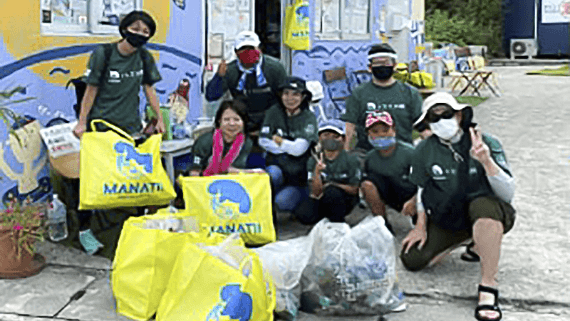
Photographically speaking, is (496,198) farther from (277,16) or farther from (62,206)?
(277,16)

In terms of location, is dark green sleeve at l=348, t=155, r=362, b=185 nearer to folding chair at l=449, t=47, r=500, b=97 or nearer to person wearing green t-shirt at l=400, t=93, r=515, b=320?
person wearing green t-shirt at l=400, t=93, r=515, b=320

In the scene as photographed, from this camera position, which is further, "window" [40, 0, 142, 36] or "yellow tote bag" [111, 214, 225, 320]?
"window" [40, 0, 142, 36]

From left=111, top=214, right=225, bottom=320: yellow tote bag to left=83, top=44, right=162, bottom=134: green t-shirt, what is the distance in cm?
144

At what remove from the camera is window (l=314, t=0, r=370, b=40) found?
10.6m

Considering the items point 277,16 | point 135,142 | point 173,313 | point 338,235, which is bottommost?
point 173,313

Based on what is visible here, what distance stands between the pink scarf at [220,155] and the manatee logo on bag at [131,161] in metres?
0.44

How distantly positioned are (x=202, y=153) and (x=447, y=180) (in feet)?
Result: 5.64

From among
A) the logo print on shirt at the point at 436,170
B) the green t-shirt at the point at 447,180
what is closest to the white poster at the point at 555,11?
the green t-shirt at the point at 447,180

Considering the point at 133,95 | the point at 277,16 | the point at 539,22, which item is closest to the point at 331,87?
the point at 277,16

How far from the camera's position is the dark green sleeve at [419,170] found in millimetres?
4684

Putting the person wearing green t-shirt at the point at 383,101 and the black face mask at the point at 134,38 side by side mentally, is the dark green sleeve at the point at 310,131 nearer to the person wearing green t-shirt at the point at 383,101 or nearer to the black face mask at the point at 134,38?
the person wearing green t-shirt at the point at 383,101

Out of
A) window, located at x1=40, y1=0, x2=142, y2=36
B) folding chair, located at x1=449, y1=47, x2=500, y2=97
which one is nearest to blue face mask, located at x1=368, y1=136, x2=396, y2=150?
window, located at x1=40, y1=0, x2=142, y2=36

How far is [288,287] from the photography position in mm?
4082

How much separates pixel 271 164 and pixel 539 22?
2254 centimetres
